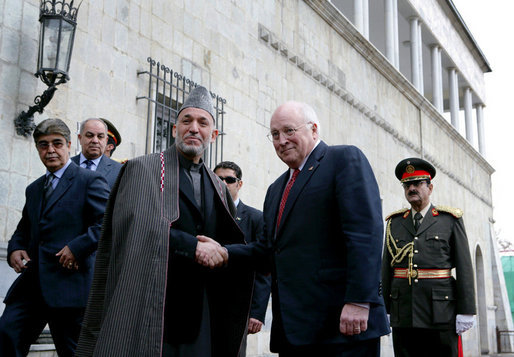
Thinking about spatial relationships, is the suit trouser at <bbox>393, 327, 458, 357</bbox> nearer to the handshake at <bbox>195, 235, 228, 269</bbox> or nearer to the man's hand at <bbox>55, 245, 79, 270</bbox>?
the handshake at <bbox>195, 235, 228, 269</bbox>

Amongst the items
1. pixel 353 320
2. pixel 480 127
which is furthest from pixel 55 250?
pixel 480 127

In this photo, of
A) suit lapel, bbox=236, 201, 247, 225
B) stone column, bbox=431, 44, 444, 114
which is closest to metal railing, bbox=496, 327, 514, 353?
stone column, bbox=431, 44, 444, 114

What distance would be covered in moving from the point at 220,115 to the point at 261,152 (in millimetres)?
1197

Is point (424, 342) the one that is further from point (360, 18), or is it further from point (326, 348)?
point (360, 18)

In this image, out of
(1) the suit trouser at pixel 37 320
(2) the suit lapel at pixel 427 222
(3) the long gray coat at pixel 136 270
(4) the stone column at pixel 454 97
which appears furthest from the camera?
(4) the stone column at pixel 454 97

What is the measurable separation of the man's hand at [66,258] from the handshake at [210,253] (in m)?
1.09

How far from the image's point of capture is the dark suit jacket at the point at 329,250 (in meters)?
2.99

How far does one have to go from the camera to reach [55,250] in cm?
410

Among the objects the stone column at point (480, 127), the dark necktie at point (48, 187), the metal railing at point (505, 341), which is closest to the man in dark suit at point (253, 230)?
the dark necktie at point (48, 187)

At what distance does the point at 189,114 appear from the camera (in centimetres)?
362

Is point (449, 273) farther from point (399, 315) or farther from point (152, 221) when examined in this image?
point (152, 221)

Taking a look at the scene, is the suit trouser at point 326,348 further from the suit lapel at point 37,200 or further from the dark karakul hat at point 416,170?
the dark karakul hat at point 416,170

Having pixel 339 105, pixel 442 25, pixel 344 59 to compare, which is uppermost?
pixel 442 25

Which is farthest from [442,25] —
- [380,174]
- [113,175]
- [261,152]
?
[113,175]
